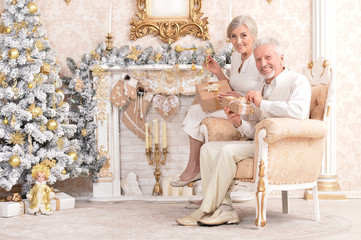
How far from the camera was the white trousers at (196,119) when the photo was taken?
14.1ft

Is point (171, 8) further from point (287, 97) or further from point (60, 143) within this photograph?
point (287, 97)

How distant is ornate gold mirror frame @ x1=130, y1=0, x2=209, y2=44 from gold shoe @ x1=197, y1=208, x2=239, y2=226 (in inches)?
89.4

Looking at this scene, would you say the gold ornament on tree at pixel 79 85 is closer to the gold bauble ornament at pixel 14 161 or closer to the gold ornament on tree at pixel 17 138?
the gold ornament on tree at pixel 17 138

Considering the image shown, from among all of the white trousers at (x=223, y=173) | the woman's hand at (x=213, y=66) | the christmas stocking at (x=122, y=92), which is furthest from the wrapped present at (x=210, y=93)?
the christmas stocking at (x=122, y=92)

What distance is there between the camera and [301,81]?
3568mm

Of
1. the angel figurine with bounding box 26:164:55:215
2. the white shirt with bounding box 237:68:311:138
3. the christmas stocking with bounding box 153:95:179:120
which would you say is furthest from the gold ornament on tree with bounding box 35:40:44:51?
the white shirt with bounding box 237:68:311:138

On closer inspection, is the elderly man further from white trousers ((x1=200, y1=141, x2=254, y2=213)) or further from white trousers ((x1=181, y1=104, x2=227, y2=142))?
white trousers ((x1=181, y1=104, x2=227, y2=142))

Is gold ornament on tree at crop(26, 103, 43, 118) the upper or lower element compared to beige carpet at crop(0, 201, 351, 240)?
upper

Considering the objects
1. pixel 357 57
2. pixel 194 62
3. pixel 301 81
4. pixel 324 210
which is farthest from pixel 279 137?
pixel 357 57

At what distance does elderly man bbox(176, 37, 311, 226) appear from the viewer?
3537 millimetres

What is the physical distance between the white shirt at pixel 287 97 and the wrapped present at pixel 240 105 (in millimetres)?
81

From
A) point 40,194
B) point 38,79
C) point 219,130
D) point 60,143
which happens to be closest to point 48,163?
point 60,143

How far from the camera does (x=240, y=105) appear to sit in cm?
356

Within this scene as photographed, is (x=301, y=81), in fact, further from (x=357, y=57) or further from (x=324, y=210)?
(x=357, y=57)
